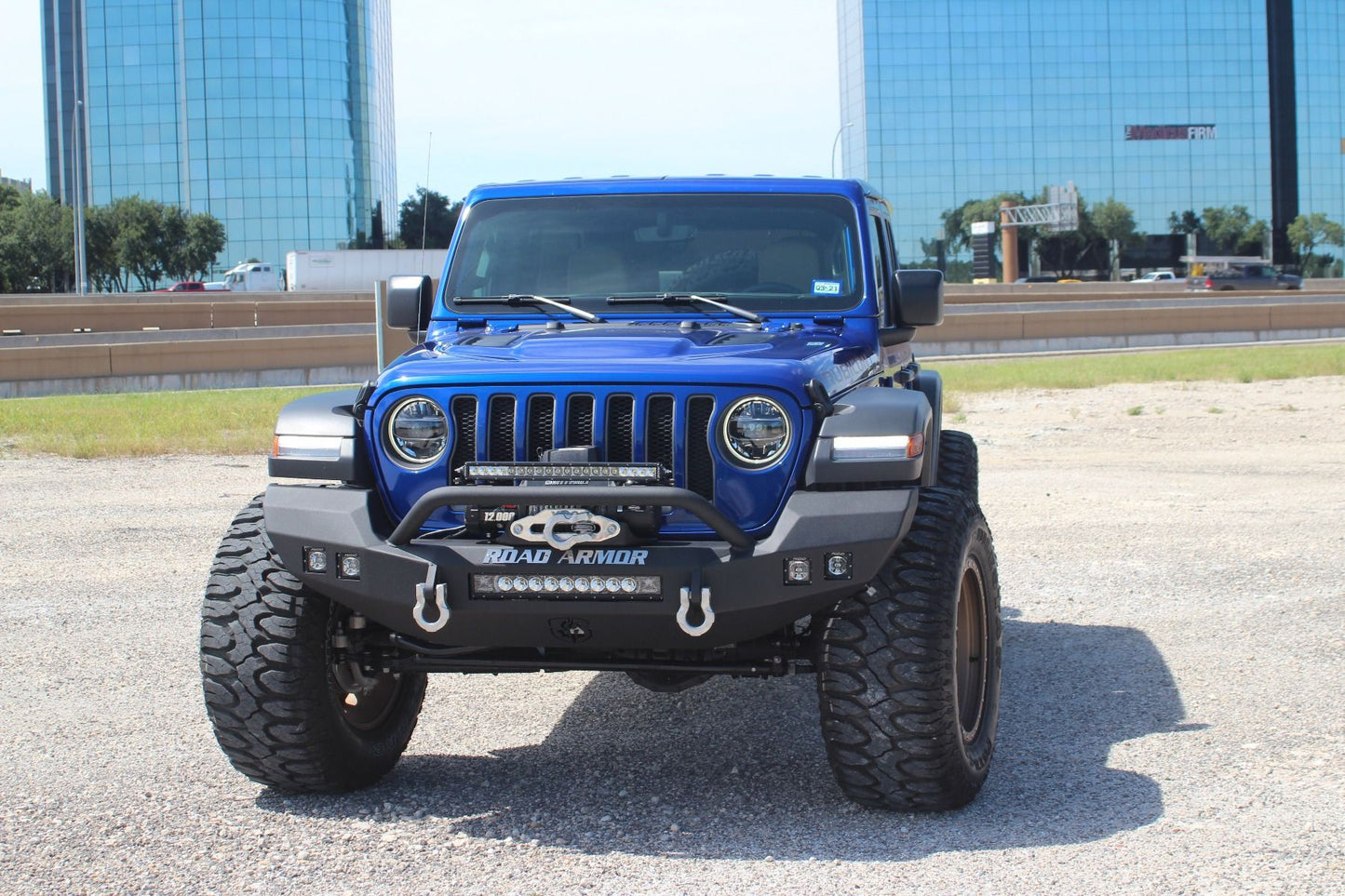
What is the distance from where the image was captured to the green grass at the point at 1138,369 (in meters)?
22.6

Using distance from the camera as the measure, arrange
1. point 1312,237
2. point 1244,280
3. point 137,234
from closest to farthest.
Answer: point 1244,280
point 137,234
point 1312,237

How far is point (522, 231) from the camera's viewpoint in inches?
226

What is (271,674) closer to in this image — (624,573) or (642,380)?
(624,573)

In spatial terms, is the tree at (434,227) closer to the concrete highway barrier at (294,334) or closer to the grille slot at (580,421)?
the concrete highway barrier at (294,334)

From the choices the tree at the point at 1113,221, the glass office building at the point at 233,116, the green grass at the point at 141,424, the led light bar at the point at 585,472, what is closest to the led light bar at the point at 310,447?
the led light bar at the point at 585,472

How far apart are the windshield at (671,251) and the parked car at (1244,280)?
57.1 metres

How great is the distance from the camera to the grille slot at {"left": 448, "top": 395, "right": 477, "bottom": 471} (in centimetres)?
437

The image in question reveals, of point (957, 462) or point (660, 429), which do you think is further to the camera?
point (957, 462)

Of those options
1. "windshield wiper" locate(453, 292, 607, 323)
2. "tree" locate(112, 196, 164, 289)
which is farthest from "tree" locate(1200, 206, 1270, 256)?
"windshield wiper" locate(453, 292, 607, 323)

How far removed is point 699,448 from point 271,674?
1458 mm

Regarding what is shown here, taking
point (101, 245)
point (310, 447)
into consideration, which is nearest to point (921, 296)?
point (310, 447)

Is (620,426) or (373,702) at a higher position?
(620,426)

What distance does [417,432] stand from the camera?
14.5 feet

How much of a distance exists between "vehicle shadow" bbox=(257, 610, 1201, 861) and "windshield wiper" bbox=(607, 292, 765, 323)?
153 centimetres
